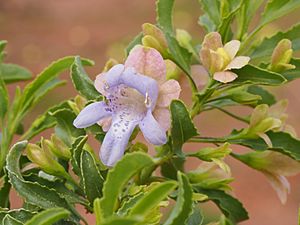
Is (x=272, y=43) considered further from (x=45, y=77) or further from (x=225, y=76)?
(x=45, y=77)

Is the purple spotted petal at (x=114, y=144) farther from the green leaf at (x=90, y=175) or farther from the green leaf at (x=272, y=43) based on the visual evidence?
the green leaf at (x=272, y=43)

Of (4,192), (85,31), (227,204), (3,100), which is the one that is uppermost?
(3,100)

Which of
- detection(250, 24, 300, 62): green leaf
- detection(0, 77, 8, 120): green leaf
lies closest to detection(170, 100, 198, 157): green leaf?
detection(250, 24, 300, 62): green leaf

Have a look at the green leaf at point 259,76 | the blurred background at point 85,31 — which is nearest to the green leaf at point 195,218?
the green leaf at point 259,76

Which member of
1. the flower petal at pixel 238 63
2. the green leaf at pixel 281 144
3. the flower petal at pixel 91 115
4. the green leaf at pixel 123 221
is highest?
the flower petal at pixel 91 115

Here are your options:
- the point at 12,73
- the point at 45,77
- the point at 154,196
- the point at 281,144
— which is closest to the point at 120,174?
the point at 154,196

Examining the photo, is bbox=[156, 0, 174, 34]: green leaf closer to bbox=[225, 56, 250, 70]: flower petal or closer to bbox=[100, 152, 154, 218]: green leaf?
bbox=[225, 56, 250, 70]: flower petal
